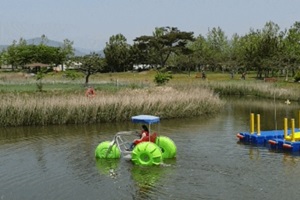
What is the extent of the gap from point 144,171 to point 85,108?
14.8m

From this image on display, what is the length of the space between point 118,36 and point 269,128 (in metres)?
81.6

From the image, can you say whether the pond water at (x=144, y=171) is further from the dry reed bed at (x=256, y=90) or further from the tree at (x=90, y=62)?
the tree at (x=90, y=62)

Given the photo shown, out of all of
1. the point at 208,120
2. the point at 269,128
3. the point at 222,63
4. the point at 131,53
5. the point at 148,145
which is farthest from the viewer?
the point at 131,53

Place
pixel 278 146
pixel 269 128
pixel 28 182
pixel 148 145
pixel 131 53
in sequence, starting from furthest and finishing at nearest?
1. pixel 131 53
2. pixel 269 128
3. pixel 278 146
4. pixel 148 145
5. pixel 28 182

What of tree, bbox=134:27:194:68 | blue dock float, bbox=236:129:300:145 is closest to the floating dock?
blue dock float, bbox=236:129:300:145

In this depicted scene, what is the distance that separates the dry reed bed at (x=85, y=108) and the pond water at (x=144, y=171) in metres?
2.95

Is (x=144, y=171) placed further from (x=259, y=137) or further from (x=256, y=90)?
(x=256, y=90)

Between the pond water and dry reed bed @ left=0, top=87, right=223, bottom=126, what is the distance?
295 cm

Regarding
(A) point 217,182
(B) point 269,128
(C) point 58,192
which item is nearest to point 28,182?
(C) point 58,192

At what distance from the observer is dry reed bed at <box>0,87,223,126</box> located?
31.7 metres

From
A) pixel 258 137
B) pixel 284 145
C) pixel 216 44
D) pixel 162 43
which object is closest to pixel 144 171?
pixel 284 145

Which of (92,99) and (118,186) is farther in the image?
(92,99)

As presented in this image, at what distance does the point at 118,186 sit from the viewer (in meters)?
16.8

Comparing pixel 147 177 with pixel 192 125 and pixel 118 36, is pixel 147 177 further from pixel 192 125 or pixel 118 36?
pixel 118 36
